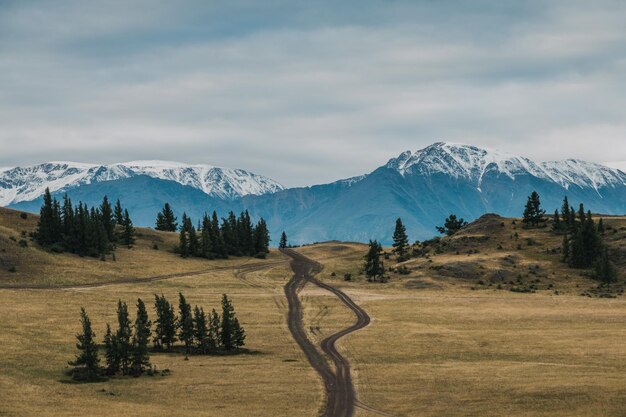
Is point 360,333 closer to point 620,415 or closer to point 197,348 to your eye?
point 197,348

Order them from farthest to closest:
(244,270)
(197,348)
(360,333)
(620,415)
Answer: (244,270)
(360,333)
(197,348)
(620,415)

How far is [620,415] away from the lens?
168 feet

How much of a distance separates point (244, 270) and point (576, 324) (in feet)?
323

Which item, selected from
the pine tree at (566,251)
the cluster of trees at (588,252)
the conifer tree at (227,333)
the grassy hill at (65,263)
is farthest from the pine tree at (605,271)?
the grassy hill at (65,263)

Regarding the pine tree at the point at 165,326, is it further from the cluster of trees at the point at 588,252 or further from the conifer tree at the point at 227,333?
the cluster of trees at the point at 588,252

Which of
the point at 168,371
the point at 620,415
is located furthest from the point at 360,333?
the point at 620,415

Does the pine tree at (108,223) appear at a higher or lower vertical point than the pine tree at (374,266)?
higher

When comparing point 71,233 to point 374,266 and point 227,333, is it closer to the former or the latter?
point 374,266

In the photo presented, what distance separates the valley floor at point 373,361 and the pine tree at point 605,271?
18405 mm

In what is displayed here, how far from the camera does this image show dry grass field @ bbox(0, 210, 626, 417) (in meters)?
56.8

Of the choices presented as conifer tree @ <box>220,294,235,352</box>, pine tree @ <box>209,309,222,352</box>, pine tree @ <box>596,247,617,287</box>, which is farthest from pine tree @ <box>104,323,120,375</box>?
pine tree @ <box>596,247,617,287</box>

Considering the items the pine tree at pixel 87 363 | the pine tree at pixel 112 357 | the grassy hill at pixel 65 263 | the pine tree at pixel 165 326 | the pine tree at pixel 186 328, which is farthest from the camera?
the grassy hill at pixel 65 263

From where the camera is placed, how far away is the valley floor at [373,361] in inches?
2205

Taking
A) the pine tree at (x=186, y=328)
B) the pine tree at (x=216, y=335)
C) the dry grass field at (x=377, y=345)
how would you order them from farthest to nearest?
the pine tree at (x=186, y=328) < the pine tree at (x=216, y=335) < the dry grass field at (x=377, y=345)
